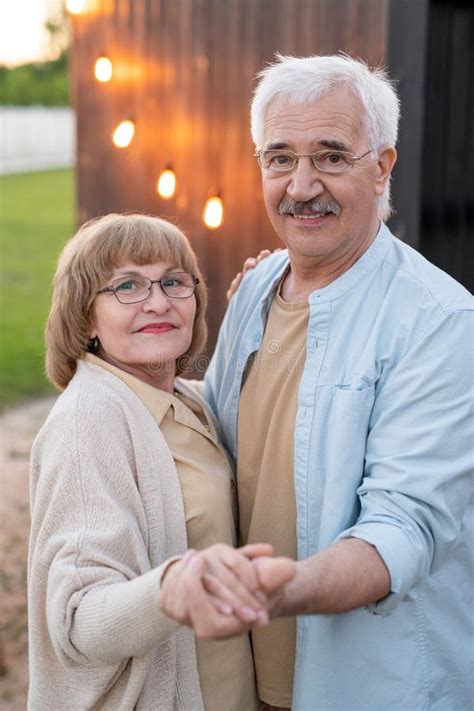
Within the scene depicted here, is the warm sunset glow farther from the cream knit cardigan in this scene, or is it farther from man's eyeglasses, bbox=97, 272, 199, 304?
the cream knit cardigan

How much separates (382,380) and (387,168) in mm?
555

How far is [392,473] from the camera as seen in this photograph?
1838 mm


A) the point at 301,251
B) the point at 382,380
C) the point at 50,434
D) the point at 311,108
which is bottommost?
the point at 50,434

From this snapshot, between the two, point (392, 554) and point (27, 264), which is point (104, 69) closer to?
point (392, 554)

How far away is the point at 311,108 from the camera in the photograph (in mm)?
2021

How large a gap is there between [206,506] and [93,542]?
34 cm

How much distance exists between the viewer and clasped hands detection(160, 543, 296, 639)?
151cm

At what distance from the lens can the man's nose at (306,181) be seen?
2.07m

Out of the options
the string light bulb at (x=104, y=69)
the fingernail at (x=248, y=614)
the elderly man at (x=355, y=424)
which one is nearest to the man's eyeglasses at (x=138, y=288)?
the elderly man at (x=355, y=424)

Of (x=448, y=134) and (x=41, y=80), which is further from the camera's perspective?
(x=41, y=80)

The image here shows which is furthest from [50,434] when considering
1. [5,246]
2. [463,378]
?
[5,246]

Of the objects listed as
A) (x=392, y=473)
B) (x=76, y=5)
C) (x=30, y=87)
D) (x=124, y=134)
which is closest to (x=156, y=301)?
(x=392, y=473)

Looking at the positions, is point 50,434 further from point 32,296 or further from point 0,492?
point 32,296

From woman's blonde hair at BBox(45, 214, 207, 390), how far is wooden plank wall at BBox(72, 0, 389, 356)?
2819 mm
